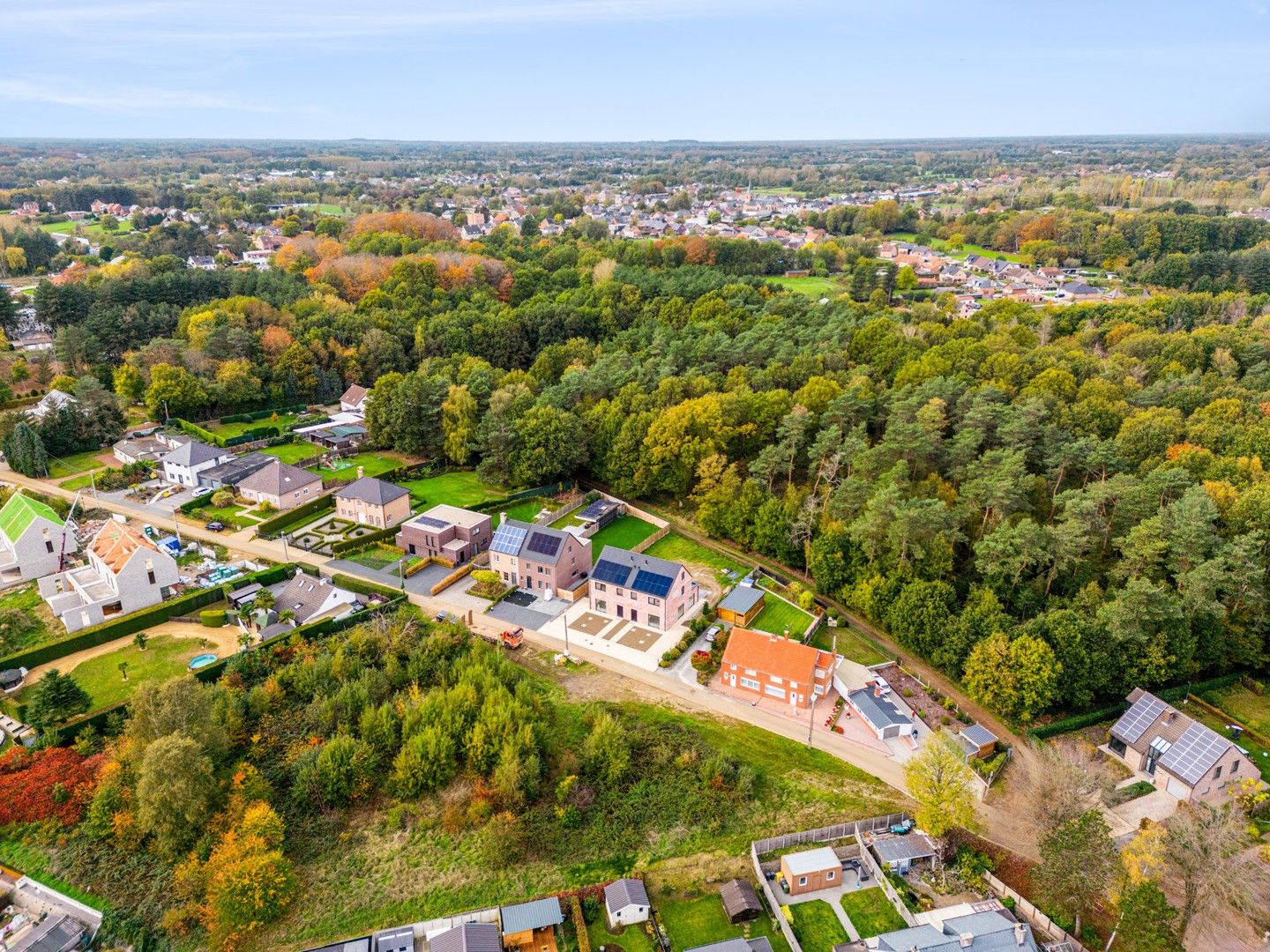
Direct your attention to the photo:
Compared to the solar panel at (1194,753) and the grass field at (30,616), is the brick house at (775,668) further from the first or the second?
the grass field at (30,616)

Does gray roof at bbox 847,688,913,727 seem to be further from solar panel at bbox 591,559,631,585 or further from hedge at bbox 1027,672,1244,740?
solar panel at bbox 591,559,631,585

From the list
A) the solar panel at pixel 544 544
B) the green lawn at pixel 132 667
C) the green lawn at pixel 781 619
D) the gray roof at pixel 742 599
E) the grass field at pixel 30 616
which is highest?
the solar panel at pixel 544 544

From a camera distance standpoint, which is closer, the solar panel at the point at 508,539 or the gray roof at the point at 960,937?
the gray roof at the point at 960,937

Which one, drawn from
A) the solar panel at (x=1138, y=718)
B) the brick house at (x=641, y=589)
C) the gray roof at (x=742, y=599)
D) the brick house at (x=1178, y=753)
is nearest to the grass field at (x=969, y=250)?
the gray roof at (x=742, y=599)

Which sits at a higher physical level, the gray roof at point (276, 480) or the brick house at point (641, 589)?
the gray roof at point (276, 480)

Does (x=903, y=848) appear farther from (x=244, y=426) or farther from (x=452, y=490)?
(x=244, y=426)

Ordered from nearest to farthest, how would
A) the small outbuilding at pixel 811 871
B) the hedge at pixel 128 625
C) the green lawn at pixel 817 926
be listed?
the green lawn at pixel 817 926 → the small outbuilding at pixel 811 871 → the hedge at pixel 128 625

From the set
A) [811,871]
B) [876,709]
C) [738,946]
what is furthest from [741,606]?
[738,946]

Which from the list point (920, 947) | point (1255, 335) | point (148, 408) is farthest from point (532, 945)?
point (1255, 335)
